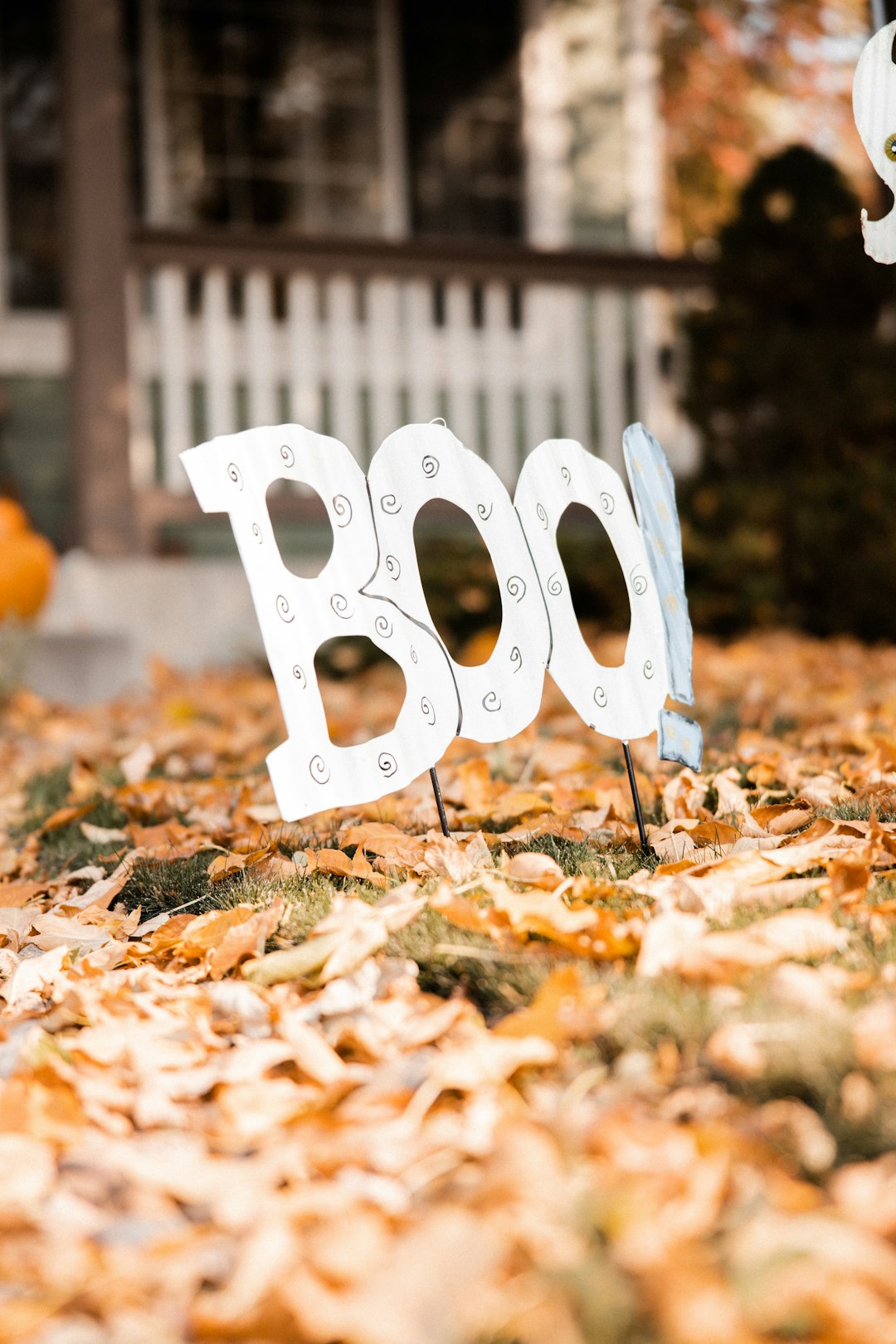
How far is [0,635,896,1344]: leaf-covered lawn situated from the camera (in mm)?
964

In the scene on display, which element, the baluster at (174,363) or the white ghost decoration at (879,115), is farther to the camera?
the baluster at (174,363)

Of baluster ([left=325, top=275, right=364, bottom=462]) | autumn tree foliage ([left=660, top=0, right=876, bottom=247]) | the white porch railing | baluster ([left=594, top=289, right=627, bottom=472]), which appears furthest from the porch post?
autumn tree foliage ([left=660, top=0, right=876, bottom=247])

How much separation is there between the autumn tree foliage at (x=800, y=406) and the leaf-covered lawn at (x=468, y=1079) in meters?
3.70

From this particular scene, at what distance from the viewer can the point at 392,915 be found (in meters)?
1.70

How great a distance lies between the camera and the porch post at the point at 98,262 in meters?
5.64

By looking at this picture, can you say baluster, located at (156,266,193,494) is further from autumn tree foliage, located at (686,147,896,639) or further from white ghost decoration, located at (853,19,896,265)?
white ghost decoration, located at (853,19,896,265)

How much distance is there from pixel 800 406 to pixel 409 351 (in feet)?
6.34

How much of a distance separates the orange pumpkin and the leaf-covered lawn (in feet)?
10.3

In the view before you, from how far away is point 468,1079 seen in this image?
1.28 meters

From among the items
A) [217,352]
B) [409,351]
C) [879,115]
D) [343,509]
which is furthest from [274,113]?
[343,509]

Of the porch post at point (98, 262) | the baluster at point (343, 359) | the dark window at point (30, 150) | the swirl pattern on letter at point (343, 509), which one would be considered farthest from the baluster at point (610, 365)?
the swirl pattern on letter at point (343, 509)

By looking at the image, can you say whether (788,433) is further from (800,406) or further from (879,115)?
(879,115)

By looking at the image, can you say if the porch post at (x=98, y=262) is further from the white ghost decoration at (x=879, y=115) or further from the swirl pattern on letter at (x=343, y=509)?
the white ghost decoration at (x=879, y=115)

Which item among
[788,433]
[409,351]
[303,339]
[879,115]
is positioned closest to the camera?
[879,115]
